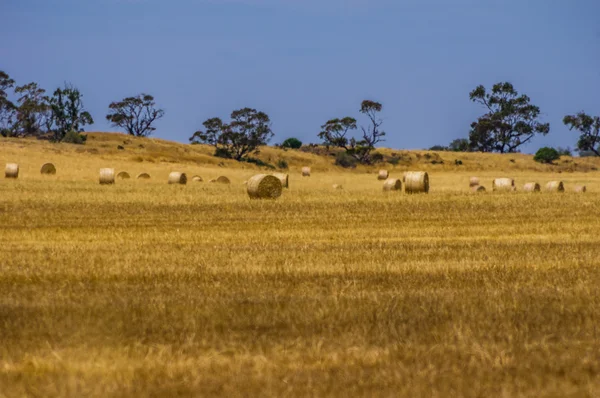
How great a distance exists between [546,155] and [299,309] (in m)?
83.8

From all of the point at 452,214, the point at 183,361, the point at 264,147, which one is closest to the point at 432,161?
the point at 264,147

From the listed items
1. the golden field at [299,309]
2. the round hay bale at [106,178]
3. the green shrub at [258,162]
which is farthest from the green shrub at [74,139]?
the golden field at [299,309]

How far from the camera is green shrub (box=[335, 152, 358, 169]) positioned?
8644 cm

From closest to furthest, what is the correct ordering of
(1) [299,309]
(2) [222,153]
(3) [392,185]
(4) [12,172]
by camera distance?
(1) [299,309] < (3) [392,185] < (4) [12,172] < (2) [222,153]

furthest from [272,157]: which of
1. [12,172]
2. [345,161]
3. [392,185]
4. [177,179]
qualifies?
[392,185]

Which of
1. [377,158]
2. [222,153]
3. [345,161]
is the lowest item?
[345,161]

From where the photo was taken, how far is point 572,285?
10336mm

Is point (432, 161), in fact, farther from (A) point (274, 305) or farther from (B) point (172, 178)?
(A) point (274, 305)

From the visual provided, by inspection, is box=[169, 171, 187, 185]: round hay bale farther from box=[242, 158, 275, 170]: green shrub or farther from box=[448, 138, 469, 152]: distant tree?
box=[448, 138, 469, 152]: distant tree

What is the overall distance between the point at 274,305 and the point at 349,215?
13891 millimetres

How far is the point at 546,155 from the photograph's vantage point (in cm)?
8919

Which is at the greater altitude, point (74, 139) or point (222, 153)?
point (74, 139)

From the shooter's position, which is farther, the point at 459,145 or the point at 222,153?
the point at 459,145

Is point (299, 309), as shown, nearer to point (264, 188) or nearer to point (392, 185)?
point (264, 188)
